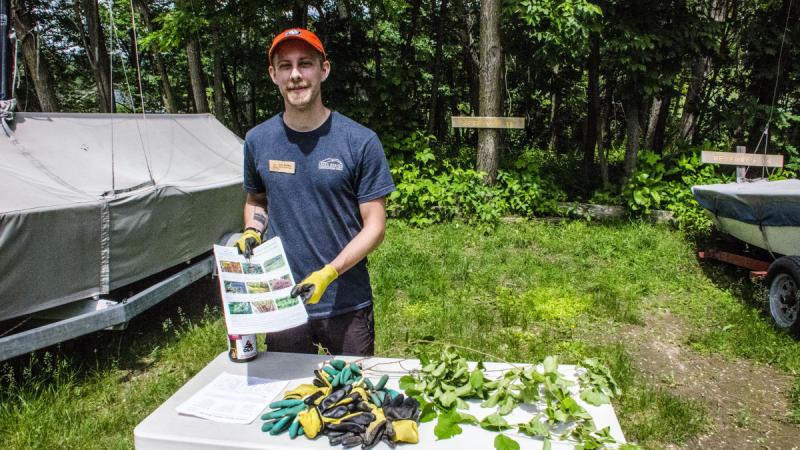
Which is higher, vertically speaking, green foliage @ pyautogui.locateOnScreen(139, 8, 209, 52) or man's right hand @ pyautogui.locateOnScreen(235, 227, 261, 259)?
green foliage @ pyautogui.locateOnScreen(139, 8, 209, 52)

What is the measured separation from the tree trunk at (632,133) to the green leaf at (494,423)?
8785 mm

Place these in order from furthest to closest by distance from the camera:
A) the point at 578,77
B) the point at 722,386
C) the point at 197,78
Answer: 1. the point at 197,78
2. the point at 578,77
3. the point at 722,386

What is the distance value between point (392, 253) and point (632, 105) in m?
5.50

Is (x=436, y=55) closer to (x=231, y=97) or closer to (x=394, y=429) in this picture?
(x=231, y=97)

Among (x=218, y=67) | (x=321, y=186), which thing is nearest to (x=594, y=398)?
(x=321, y=186)

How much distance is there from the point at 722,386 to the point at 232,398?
4085 millimetres

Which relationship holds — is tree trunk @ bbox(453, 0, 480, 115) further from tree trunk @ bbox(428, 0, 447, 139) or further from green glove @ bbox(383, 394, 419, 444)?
green glove @ bbox(383, 394, 419, 444)

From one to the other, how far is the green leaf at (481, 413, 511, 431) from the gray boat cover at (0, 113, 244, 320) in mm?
3210

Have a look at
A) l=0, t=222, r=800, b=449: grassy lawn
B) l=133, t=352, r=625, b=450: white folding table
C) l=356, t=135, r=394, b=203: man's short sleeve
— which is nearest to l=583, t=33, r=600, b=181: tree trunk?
l=0, t=222, r=800, b=449: grassy lawn

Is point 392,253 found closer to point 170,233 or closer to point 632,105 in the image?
point 170,233

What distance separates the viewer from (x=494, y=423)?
173 centimetres

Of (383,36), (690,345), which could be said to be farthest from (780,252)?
(383,36)

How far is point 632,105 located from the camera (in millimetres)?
9406

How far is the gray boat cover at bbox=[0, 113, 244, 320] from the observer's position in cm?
343
